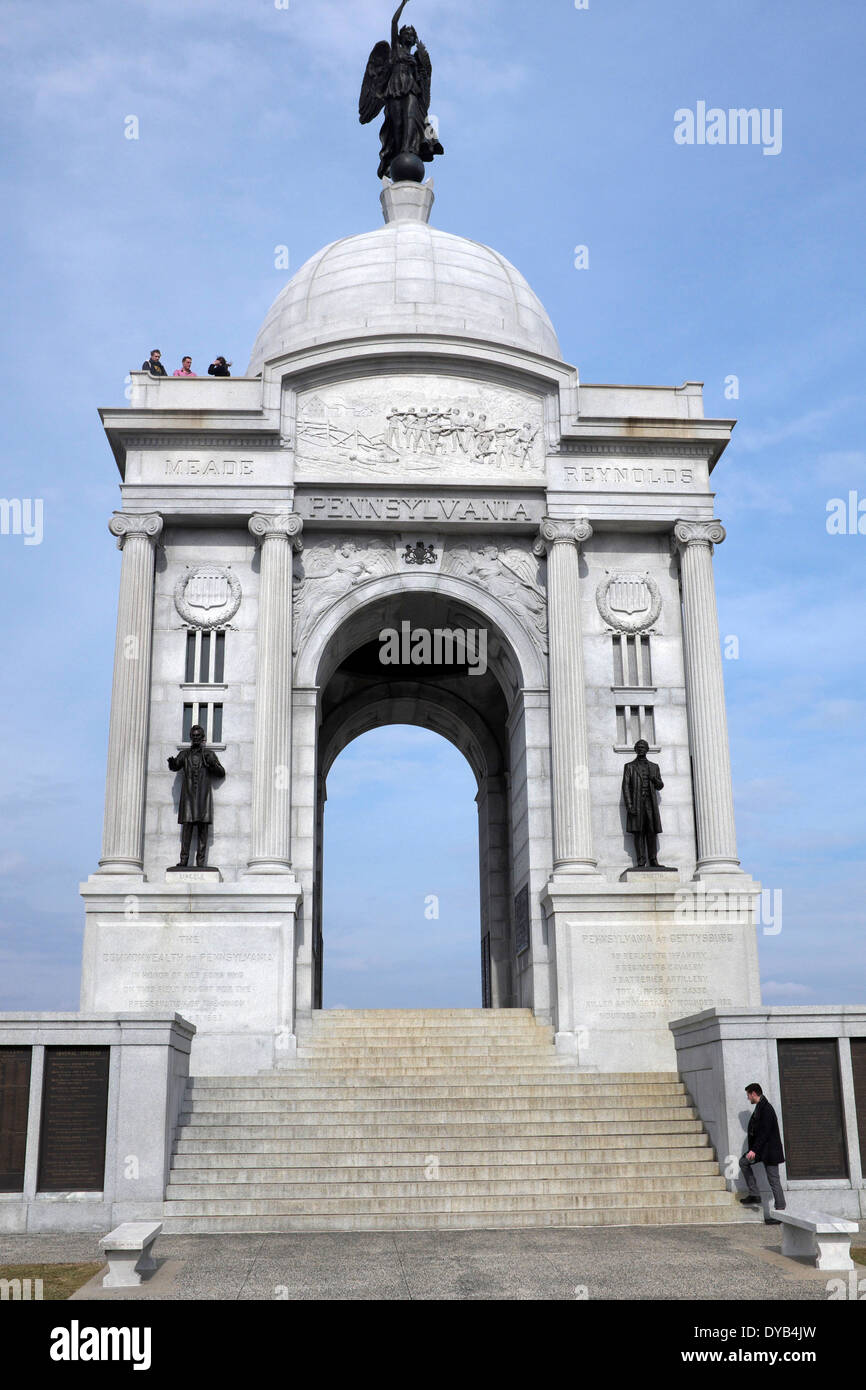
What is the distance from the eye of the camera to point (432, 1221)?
17250mm

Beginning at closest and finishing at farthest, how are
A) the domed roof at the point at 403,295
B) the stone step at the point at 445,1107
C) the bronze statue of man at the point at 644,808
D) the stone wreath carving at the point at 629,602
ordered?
1. the stone step at the point at 445,1107
2. the bronze statue of man at the point at 644,808
3. the stone wreath carving at the point at 629,602
4. the domed roof at the point at 403,295

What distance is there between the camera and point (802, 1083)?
1877 centimetres

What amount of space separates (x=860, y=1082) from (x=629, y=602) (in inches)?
474

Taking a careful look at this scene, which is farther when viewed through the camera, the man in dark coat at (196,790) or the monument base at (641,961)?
the man in dark coat at (196,790)

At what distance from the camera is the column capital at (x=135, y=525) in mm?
27062

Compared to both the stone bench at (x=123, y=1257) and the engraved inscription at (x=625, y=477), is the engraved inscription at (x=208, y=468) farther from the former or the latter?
the stone bench at (x=123, y=1257)

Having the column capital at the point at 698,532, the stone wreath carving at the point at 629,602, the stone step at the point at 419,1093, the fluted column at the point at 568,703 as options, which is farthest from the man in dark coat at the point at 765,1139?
the column capital at the point at 698,532

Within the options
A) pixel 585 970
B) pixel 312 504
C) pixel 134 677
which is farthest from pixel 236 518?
pixel 585 970

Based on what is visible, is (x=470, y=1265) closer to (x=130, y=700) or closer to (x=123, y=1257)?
(x=123, y=1257)

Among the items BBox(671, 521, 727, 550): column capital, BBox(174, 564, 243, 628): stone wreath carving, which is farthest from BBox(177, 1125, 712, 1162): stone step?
BBox(671, 521, 727, 550): column capital

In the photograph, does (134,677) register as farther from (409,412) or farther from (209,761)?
(409,412)

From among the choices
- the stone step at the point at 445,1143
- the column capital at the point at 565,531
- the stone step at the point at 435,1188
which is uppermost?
the column capital at the point at 565,531

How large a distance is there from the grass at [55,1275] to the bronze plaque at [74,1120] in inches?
134
